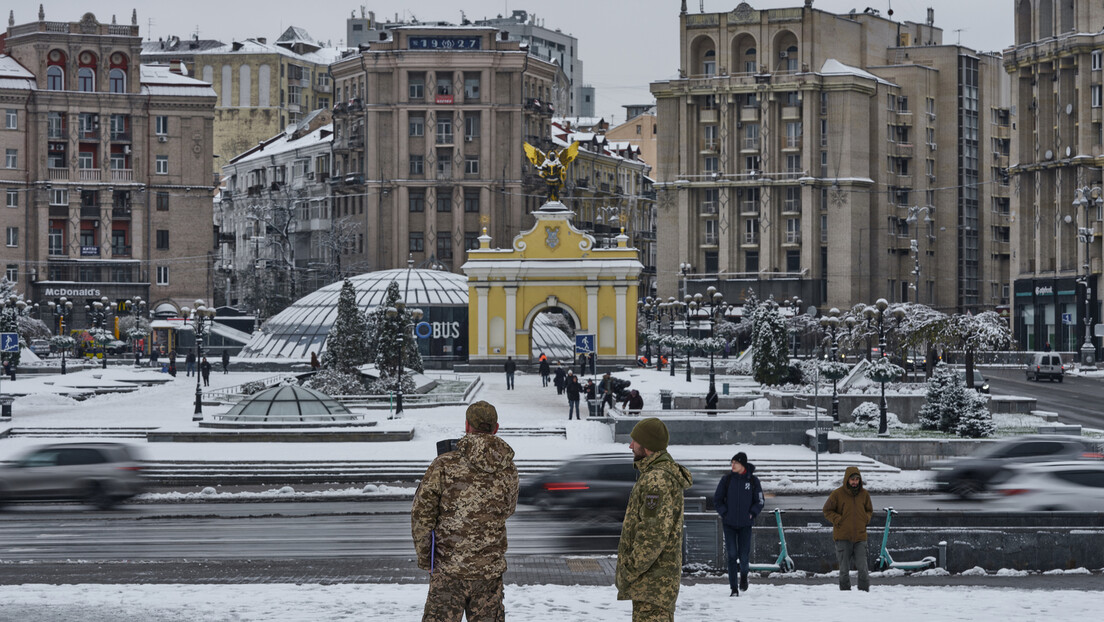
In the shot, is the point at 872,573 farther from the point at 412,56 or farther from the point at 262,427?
the point at 412,56

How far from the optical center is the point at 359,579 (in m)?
17.4

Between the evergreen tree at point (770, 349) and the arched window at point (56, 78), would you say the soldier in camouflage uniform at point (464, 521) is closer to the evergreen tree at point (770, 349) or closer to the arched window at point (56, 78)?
the evergreen tree at point (770, 349)

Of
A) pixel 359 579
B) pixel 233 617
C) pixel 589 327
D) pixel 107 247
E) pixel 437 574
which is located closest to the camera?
pixel 437 574

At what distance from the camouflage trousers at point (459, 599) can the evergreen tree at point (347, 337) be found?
44.8 meters

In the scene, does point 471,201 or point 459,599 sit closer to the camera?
point 459,599

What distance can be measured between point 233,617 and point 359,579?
3.48 m

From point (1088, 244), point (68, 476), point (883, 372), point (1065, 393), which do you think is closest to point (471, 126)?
point (1088, 244)

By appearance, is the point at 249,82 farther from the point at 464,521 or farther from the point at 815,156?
the point at 464,521

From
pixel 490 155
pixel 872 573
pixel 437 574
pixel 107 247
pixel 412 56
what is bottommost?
pixel 872 573

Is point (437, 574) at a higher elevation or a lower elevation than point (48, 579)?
higher

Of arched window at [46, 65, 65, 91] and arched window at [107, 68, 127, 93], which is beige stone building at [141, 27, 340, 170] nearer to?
arched window at [107, 68, 127, 93]

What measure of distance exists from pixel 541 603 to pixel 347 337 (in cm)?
4049

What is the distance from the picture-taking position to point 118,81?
11000cm

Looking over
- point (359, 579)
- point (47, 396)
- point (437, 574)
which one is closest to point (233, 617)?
point (359, 579)
